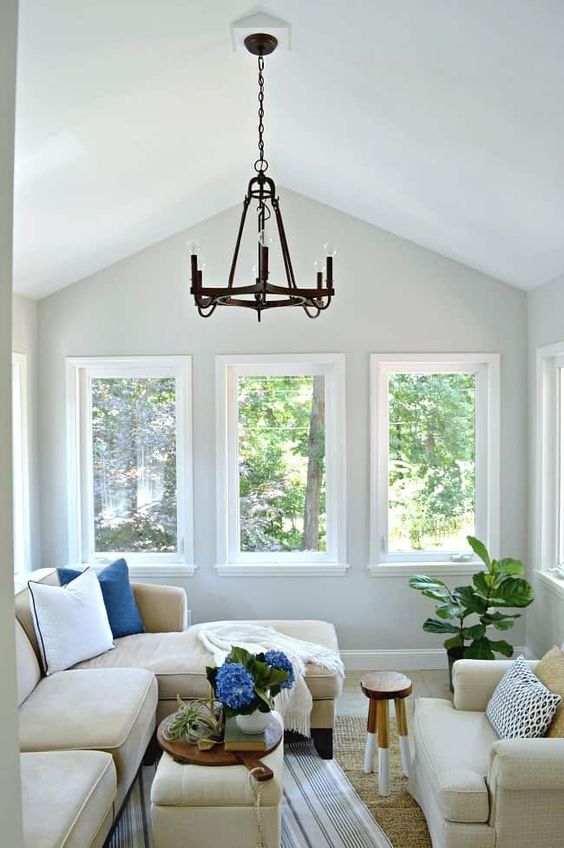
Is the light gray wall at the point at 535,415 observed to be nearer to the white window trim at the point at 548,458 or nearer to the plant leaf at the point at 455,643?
the white window trim at the point at 548,458

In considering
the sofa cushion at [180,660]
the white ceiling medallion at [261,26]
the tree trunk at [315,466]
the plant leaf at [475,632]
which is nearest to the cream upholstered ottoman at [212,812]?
the sofa cushion at [180,660]

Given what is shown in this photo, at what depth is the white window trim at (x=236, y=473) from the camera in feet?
15.5

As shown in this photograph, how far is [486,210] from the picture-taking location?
359cm

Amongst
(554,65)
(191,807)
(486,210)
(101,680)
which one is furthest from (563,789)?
(486,210)

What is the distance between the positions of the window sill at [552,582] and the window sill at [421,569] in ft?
1.55

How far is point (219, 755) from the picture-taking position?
8.63 ft

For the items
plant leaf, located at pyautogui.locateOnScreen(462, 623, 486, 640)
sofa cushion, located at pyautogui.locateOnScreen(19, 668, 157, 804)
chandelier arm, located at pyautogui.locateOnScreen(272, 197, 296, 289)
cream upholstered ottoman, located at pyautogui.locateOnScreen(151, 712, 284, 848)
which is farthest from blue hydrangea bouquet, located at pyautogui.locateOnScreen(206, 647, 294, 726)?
plant leaf, located at pyautogui.locateOnScreen(462, 623, 486, 640)

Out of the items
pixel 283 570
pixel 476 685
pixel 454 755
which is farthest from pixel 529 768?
pixel 283 570

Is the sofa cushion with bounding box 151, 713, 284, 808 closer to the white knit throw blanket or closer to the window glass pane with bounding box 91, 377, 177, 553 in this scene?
the white knit throw blanket

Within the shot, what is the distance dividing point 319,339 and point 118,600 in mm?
2100

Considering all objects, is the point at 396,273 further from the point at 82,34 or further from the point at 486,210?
the point at 82,34

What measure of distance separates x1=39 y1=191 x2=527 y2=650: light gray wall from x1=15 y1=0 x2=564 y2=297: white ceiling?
0.20 m

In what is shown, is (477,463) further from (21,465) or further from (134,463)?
(21,465)

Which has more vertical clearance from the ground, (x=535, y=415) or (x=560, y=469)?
(x=535, y=415)
